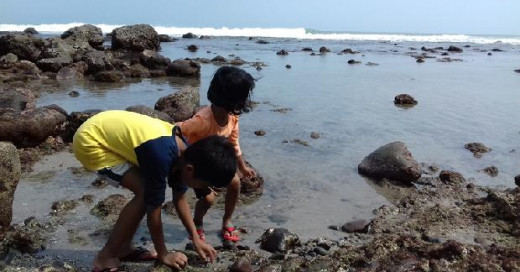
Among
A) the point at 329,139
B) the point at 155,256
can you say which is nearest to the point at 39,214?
the point at 155,256

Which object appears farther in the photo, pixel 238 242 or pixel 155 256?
pixel 238 242

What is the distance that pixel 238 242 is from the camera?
3879mm

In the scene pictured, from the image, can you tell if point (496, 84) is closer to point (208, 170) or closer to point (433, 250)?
point (433, 250)

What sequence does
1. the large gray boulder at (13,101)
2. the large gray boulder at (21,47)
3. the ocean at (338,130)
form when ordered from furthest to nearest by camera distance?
1. the large gray boulder at (21,47)
2. the large gray boulder at (13,101)
3. the ocean at (338,130)

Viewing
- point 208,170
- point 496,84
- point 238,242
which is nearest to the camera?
point 208,170

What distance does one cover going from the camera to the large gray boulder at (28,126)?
594 centimetres

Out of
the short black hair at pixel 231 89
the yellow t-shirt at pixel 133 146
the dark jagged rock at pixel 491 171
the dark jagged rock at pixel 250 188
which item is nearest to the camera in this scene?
the yellow t-shirt at pixel 133 146

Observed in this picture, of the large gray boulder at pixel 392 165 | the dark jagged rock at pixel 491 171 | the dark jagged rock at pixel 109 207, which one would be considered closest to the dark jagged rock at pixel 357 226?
the large gray boulder at pixel 392 165

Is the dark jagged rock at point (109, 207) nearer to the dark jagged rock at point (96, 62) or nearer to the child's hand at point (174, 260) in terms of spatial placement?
the child's hand at point (174, 260)

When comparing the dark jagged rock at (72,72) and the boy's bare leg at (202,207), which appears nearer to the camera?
the boy's bare leg at (202,207)

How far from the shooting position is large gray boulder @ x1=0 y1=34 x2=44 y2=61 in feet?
52.2

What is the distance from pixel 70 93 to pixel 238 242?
7670mm

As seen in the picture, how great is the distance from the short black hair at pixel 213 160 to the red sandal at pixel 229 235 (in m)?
1.14

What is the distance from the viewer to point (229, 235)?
392 centimetres
